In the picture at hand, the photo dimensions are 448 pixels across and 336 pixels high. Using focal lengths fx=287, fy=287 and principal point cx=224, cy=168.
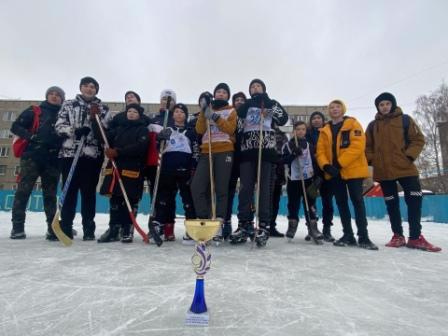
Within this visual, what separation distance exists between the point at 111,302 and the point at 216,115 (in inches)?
86.4

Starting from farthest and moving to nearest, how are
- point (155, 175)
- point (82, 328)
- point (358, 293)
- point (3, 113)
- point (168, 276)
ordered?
1. point (3, 113)
2. point (155, 175)
3. point (168, 276)
4. point (358, 293)
5. point (82, 328)

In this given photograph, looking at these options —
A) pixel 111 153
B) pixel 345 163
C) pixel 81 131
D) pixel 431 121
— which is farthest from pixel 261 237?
pixel 431 121

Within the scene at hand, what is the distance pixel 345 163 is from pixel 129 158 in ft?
8.87

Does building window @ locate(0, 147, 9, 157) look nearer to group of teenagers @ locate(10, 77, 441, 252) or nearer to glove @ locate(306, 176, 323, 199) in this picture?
group of teenagers @ locate(10, 77, 441, 252)

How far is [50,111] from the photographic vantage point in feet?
13.1

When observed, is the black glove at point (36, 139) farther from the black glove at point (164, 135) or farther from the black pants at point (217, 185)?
the black pants at point (217, 185)

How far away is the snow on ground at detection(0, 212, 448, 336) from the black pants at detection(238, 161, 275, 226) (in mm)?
629

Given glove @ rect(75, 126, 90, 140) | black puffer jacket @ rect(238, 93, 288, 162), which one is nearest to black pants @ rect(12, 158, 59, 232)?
glove @ rect(75, 126, 90, 140)

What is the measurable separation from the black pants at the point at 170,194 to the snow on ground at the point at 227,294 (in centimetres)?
90

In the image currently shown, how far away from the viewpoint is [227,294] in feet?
5.49

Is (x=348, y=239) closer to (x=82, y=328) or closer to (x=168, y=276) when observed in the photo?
(x=168, y=276)

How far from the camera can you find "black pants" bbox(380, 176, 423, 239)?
11.7 ft

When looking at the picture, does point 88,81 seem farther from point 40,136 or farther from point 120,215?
point 120,215

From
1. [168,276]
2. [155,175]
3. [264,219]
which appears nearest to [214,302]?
[168,276]
